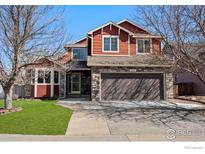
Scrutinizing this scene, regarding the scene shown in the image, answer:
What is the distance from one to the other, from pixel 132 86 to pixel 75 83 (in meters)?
6.21

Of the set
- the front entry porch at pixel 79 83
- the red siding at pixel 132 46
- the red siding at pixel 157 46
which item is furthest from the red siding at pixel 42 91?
the red siding at pixel 157 46

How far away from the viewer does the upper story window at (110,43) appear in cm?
2050

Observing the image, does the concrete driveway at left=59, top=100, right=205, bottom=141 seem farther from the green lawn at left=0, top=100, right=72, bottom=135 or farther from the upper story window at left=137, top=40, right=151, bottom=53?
the upper story window at left=137, top=40, right=151, bottom=53

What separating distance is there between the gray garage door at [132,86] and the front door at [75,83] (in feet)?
16.1

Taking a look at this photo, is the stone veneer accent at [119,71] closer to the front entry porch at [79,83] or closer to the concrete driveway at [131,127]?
the front entry porch at [79,83]

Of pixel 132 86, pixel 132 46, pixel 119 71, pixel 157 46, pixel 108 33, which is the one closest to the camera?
pixel 157 46

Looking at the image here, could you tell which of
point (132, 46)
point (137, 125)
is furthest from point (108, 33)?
point (137, 125)

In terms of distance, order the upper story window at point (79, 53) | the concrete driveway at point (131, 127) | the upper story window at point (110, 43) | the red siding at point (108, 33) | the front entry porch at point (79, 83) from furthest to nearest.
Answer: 1. the upper story window at point (79, 53)
2. the front entry porch at point (79, 83)
3. the upper story window at point (110, 43)
4. the red siding at point (108, 33)
5. the concrete driveway at point (131, 127)

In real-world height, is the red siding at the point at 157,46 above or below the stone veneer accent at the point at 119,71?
above

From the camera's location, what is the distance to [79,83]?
23.3 m

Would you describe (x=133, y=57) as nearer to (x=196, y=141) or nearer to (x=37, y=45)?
(x=37, y=45)

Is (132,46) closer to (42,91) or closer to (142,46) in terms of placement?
(142,46)

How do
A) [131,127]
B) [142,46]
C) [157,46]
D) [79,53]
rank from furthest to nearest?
[79,53], [142,46], [157,46], [131,127]
